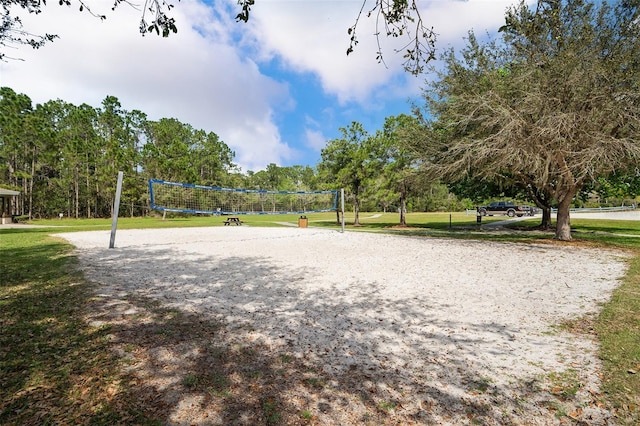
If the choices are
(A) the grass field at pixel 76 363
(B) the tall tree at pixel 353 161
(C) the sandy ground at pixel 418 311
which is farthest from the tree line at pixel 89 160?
(A) the grass field at pixel 76 363

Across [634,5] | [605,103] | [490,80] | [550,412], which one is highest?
[634,5]

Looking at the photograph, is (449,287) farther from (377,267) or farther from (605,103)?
(605,103)

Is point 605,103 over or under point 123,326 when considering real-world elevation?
over

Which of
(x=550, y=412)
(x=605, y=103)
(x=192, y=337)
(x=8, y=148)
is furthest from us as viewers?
(x=8, y=148)

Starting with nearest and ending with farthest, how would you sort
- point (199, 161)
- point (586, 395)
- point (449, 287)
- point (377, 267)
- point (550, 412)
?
point (550, 412)
point (586, 395)
point (449, 287)
point (377, 267)
point (199, 161)

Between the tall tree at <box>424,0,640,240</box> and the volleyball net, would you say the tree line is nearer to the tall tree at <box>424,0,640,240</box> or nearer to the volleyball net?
the volleyball net

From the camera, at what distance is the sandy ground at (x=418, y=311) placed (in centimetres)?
297

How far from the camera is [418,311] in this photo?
16.9ft

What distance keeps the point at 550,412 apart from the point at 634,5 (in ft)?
48.6

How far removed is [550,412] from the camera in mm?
Result: 2648

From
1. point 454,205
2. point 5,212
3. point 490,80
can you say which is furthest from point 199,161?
point 490,80

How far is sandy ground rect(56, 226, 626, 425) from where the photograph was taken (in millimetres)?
2973

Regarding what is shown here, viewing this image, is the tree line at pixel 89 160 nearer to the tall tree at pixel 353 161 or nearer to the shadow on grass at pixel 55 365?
the tall tree at pixel 353 161

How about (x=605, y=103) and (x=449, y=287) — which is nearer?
(x=449, y=287)
